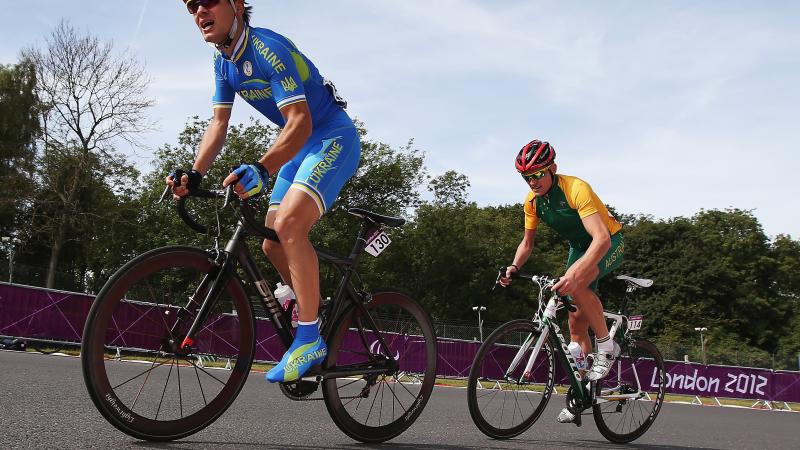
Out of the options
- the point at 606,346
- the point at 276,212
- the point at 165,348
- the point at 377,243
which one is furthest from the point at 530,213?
the point at 165,348

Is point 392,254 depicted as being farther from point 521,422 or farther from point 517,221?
point 521,422

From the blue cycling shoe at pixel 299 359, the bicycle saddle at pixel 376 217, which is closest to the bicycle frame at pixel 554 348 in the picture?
the bicycle saddle at pixel 376 217

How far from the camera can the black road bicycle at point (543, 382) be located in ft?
17.6

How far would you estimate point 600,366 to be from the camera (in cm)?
584

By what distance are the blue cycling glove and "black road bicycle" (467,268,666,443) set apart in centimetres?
250

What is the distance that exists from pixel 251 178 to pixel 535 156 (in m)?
2.90

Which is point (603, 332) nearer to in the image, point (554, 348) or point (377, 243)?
point (554, 348)

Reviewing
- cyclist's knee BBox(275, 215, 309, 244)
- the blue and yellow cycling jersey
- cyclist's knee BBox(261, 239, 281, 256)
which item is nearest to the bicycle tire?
cyclist's knee BBox(261, 239, 281, 256)

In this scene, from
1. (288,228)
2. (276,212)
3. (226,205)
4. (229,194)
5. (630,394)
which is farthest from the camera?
(630,394)

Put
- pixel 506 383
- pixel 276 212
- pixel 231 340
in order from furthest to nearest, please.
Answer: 1. pixel 506 383
2. pixel 276 212
3. pixel 231 340

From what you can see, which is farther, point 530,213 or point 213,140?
point 530,213

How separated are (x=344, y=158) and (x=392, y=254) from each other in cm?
5016

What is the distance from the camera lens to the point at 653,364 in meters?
6.97

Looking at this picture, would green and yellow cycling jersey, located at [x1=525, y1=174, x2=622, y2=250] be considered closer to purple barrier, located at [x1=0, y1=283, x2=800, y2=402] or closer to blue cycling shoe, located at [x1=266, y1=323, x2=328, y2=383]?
purple barrier, located at [x1=0, y1=283, x2=800, y2=402]
